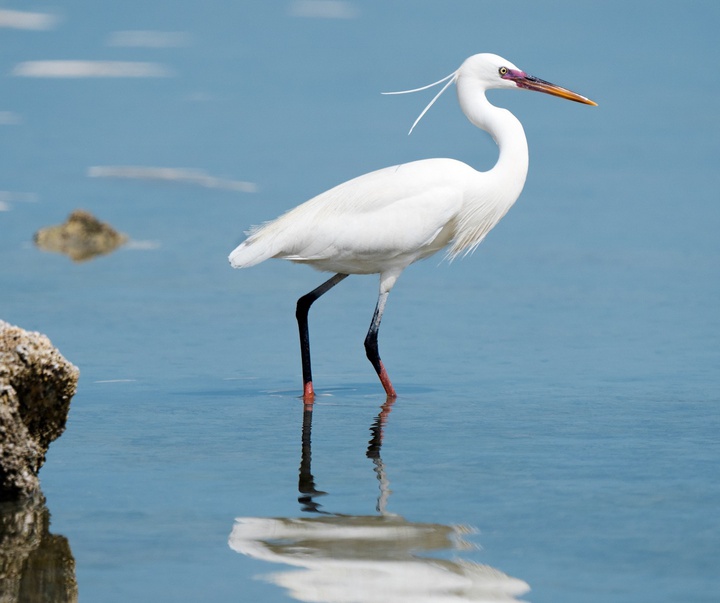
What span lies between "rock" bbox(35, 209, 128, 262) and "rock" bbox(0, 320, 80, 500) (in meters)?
7.06

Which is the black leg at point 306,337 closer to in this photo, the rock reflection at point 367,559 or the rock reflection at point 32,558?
the rock reflection at point 367,559

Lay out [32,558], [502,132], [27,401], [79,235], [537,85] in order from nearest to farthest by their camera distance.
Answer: [32,558], [27,401], [502,132], [537,85], [79,235]

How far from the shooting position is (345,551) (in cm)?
446

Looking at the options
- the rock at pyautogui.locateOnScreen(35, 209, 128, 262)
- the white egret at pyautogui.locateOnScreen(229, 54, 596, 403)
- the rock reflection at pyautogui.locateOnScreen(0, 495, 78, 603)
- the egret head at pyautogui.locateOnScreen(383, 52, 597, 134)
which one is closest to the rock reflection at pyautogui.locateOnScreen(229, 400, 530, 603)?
the rock reflection at pyautogui.locateOnScreen(0, 495, 78, 603)

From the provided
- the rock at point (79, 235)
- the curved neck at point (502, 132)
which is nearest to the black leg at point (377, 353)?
the curved neck at point (502, 132)

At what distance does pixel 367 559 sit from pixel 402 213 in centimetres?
357

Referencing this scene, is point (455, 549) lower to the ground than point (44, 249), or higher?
lower

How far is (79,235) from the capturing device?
12234 mm

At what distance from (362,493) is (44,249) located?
24.7 feet

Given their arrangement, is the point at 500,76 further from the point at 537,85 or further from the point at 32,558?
the point at 32,558

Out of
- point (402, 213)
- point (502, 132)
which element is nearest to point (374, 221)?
point (402, 213)

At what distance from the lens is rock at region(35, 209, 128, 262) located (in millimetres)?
12094

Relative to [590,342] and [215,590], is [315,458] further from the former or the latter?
[590,342]

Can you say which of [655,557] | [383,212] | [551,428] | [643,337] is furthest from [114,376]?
[655,557]
